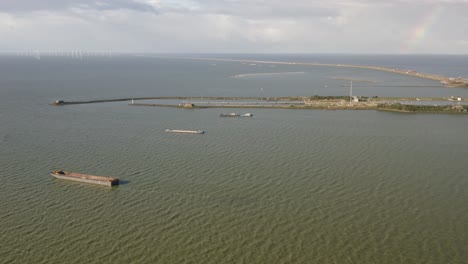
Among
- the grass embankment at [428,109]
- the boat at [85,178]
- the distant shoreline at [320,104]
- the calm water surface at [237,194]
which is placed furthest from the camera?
the distant shoreline at [320,104]

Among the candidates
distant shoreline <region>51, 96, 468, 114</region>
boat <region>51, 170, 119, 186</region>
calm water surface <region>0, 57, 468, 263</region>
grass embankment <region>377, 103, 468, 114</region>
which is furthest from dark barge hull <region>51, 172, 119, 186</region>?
grass embankment <region>377, 103, 468, 114</region>

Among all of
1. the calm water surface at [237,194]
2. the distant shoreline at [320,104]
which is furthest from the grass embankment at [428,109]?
→ the calm water surface at [237,194]

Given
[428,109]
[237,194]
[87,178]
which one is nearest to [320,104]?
[428,109]

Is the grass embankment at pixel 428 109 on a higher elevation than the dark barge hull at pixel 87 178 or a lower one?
higher

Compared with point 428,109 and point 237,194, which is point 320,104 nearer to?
point 428,109

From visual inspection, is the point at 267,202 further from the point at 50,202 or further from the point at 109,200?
the point at 50,202

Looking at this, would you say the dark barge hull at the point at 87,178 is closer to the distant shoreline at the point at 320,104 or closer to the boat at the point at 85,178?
the boat at the point at 85,178

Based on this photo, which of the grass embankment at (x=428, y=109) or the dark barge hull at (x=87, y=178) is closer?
the dark barge hull at (x=87, y=178)
